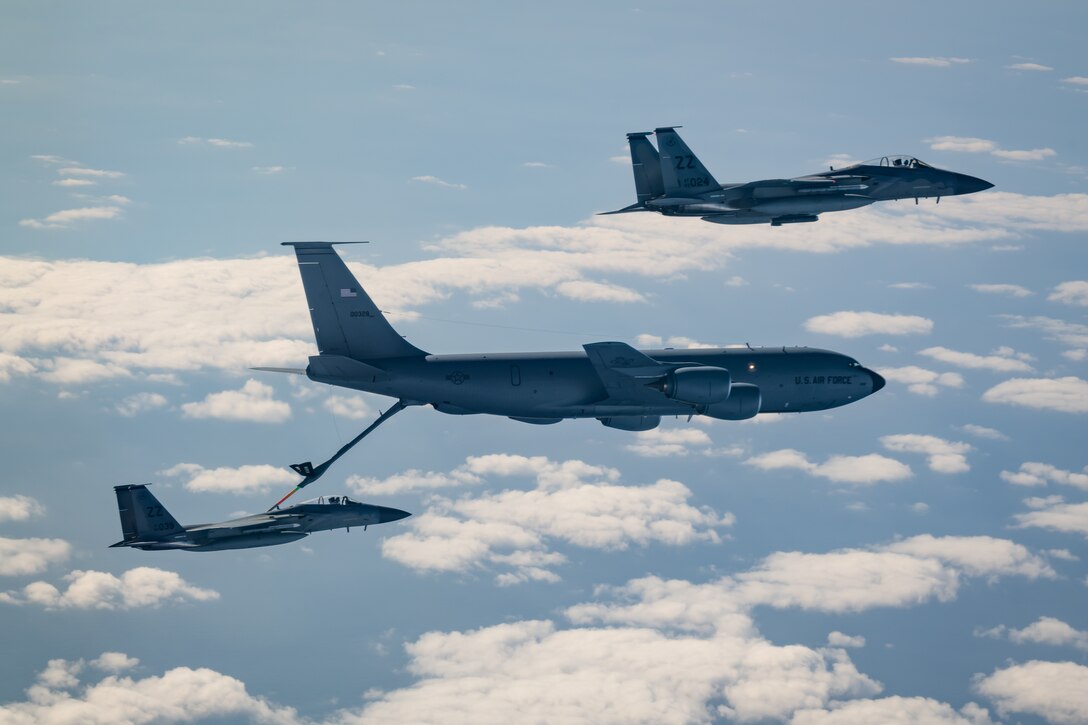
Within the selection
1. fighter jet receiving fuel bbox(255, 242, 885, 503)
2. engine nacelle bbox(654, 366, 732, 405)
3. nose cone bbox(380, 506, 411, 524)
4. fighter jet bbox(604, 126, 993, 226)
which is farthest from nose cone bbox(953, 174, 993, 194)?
nose cone bbox(380, 506, 411, 524)

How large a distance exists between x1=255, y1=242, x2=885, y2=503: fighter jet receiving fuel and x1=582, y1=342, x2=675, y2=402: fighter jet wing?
7 cm

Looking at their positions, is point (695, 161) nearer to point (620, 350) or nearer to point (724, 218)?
point (724, 218)

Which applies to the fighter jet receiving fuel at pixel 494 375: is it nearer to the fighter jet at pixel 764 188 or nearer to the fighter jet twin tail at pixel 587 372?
the fighter jet twin tail at pixel 587 372

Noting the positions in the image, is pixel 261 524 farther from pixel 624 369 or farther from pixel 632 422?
pixel 624 369

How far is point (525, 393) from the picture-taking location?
244ft

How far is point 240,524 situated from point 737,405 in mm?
38907

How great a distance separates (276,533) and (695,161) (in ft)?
138

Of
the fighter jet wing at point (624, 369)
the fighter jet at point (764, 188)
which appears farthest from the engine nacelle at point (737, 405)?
the fighter jet at point (764, 188)

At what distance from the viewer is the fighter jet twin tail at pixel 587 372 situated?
73312 millimetres

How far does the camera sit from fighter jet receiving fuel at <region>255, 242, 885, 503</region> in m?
73.1

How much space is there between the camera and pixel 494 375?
243 feet

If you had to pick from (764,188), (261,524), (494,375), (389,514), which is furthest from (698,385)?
(261,524)

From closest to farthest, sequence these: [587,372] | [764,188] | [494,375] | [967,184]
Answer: [494,375] < [587,372] < [764,188] < [967,184]

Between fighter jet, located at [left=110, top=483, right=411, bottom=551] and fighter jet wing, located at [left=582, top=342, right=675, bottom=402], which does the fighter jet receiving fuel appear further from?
fighter jet, located at [left=110, top=483, right=411, bottom=551]
